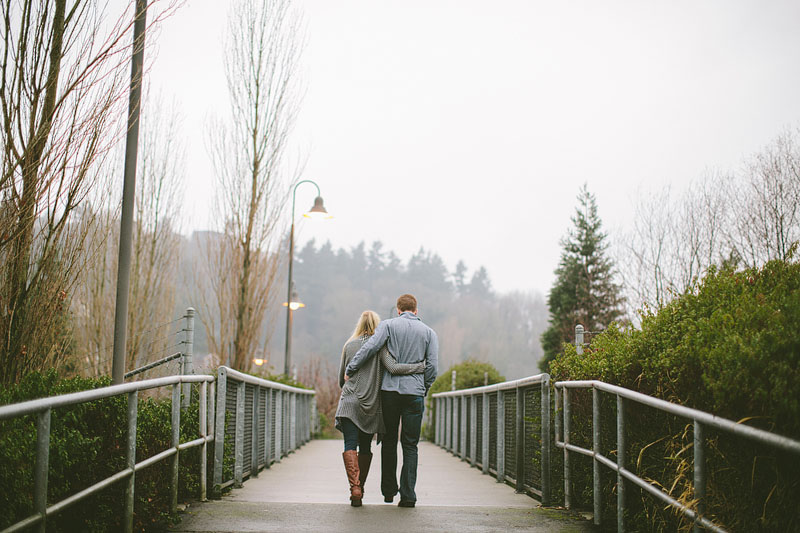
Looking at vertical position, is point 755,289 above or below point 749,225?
below

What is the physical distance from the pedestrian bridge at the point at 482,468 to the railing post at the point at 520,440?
1cm

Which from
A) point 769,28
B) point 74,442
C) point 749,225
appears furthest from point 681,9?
point 74,442

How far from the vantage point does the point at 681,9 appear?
1989cm

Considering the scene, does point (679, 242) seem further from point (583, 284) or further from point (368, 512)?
point (368, 512)

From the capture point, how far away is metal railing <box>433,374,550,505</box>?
23.6 ft

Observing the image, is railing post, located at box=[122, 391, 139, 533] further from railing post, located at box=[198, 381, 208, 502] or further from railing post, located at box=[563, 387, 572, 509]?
railing post, located at box=[563, 387, 572, 509]

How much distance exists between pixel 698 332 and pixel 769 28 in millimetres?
17626

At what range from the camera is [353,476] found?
6895 mm

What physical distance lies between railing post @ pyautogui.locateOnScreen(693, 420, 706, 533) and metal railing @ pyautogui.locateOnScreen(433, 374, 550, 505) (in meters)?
3.17

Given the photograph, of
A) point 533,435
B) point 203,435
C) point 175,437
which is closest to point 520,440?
point 533,435

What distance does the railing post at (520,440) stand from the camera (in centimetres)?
806

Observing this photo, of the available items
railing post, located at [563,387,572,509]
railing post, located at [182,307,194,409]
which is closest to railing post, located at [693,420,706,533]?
railing post, located at [563,387,572,509]

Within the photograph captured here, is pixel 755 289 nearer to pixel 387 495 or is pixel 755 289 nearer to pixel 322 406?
pixel 387 495

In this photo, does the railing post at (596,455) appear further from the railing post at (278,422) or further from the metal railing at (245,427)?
the railing post at (278,422)
